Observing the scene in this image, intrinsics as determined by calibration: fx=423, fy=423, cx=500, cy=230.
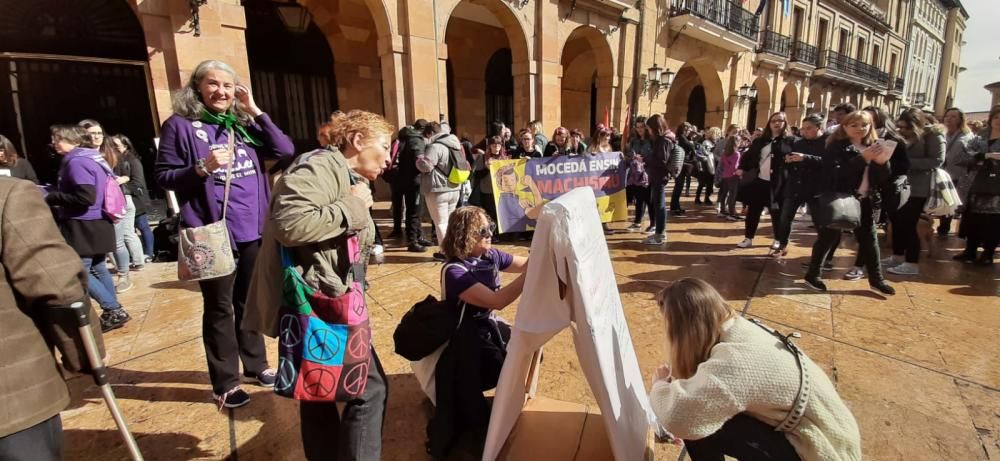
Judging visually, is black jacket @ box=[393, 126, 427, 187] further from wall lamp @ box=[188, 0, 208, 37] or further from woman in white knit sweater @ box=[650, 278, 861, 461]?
woman in white knit sweater @ box=[650, 278, 861, 461]

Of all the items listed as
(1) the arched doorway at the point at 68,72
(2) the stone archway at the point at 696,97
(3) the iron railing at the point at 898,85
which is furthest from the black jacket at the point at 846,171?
(3) the iron railing at the point at 898,85

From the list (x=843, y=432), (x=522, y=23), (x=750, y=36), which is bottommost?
(x=843, y=432)

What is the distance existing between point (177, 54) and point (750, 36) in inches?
751

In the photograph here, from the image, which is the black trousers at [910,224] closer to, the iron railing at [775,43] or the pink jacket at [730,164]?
the pink jacket at [730,164]

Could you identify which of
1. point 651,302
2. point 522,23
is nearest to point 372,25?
point 522,23

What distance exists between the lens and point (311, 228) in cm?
141

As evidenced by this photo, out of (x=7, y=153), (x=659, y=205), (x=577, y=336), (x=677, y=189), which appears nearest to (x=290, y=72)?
(x=7, y=153)

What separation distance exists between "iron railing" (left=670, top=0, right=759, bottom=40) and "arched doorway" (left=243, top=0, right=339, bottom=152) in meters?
10.9

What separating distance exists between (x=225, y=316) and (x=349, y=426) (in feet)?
4.10

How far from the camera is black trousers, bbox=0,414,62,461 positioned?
3.81 feet

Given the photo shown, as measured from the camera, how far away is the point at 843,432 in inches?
58.2

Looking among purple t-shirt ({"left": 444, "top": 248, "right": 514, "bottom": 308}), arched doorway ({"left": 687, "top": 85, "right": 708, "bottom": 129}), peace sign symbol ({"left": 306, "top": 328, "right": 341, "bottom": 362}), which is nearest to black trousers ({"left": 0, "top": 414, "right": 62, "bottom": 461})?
peace sign symbol ({"left": 306, "top": 328, "right": 341, "bottom": 362})

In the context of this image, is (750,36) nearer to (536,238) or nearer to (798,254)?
(798,254)

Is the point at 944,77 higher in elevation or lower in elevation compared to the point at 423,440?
higher
